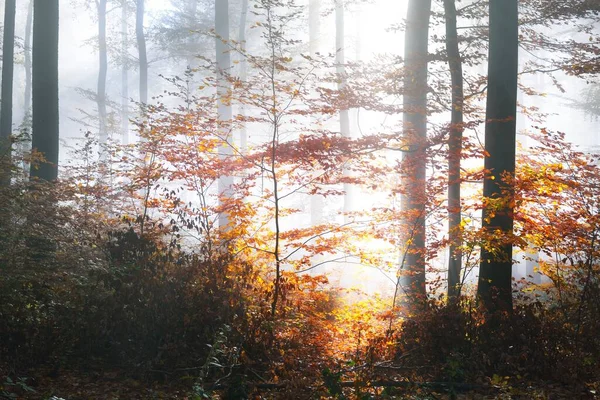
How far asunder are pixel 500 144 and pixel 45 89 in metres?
7.48

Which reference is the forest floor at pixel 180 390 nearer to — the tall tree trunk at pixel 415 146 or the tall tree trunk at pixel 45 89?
the tall tree trunk at pixel 415 146

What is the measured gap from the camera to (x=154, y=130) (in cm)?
828

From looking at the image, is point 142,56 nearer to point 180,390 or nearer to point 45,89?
point 45,89

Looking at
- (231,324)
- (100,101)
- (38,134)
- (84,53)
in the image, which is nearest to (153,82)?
(100,101)

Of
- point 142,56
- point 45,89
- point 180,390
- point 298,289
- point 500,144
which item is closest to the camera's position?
point 180,390

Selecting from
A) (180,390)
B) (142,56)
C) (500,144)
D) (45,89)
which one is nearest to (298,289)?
(180,390)

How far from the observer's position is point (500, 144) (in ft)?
22.9

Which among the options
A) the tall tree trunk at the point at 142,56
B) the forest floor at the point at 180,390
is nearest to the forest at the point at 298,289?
the forest floor at the point at 180,390

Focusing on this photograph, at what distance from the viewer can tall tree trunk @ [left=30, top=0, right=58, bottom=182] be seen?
27.9 feet

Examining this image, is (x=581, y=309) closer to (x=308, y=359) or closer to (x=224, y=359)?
(x=308, y=359)

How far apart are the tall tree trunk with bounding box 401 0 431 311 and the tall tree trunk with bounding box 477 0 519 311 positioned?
3.79ft

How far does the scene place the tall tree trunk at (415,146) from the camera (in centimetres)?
816

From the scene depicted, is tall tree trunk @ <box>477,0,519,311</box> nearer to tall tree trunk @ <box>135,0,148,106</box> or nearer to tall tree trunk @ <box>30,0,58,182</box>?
tall tree trunk @ <box>30,0,58,182</box>

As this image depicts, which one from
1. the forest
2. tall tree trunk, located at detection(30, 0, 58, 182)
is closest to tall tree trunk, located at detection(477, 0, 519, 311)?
the forest
